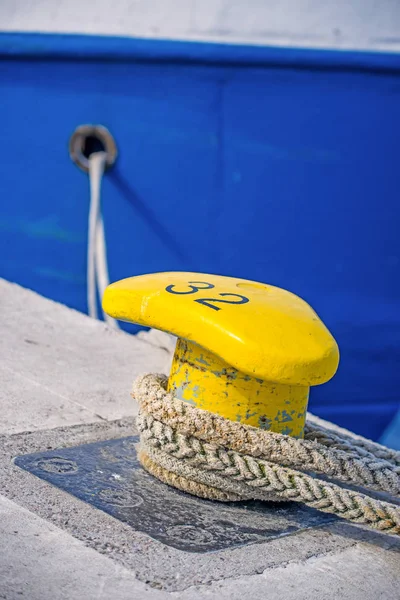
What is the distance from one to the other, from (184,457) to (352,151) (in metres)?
3.20

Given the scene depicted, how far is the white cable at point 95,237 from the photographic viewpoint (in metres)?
4.53

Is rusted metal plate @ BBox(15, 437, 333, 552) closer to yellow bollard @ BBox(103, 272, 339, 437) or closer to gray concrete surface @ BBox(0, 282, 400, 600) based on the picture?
gray concrete surface @ BBox(0, 282, 400, 600)

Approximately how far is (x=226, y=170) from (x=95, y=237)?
802 millimetres

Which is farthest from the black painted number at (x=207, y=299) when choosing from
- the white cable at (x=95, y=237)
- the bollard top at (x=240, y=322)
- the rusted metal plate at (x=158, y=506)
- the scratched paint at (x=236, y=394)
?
the white cable at (x=95, y=237)

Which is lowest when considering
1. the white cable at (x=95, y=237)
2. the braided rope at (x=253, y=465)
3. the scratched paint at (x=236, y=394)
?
the white cable at (x=95, y=237)

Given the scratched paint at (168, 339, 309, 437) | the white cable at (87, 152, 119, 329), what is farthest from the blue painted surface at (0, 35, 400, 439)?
the scratched paint at (168, 339, 309, 437)

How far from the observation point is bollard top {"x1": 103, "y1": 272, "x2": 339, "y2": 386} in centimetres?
165

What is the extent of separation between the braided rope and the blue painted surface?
293 cm

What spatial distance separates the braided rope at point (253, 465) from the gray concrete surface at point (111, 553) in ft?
0.29

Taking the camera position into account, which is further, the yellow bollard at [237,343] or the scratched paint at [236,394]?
the scratched paint at [236,394]

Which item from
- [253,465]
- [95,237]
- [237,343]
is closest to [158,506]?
[253,465]

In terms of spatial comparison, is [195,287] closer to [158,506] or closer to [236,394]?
[236,394]

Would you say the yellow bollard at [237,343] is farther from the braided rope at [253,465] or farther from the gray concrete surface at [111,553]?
the gray concrete surface at [111,553]

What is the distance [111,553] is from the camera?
1.46m
